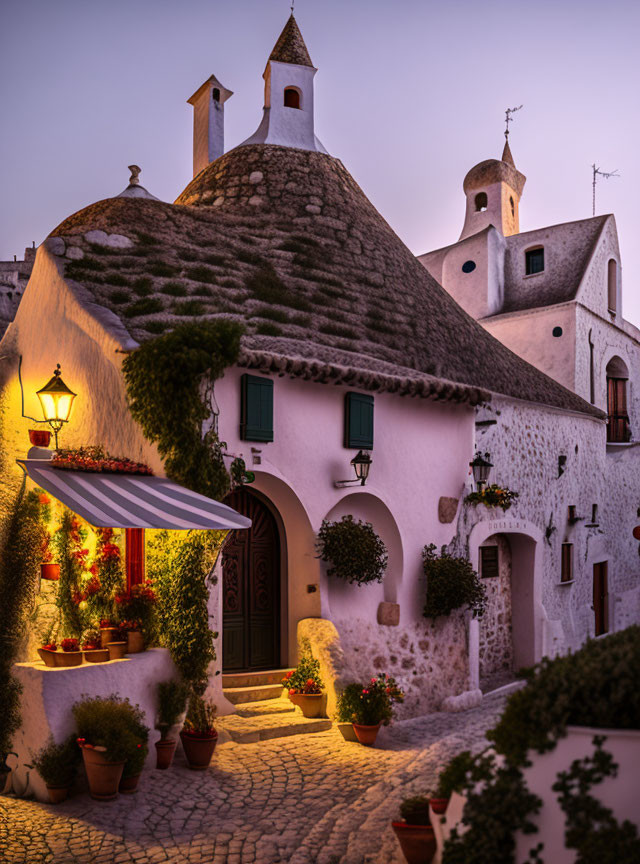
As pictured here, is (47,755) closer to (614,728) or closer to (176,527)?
(176,527)

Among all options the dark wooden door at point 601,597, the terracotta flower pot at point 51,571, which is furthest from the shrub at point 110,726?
the dark wooden door at point 601,597

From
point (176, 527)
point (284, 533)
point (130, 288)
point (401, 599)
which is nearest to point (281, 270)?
point (130, 288)

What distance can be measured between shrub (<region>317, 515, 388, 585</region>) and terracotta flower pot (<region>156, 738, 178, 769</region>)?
3314mm

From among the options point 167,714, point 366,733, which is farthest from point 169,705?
point 366,733

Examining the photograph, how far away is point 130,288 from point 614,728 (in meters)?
9.51

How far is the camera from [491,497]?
1266cm

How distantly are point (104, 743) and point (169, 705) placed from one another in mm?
1141

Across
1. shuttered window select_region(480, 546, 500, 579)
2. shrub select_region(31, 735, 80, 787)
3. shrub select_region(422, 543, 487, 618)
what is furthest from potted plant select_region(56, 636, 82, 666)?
shuttered window select_region(480, 546, 500, 579)

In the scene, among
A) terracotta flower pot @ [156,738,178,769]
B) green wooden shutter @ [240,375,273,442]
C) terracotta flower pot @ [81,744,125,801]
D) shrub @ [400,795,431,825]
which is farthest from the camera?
green wooden shutter @ [240,375,273,442]

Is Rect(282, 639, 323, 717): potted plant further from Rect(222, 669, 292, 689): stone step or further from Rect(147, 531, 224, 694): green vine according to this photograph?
Rect(147, 531, 224, 694): green vine

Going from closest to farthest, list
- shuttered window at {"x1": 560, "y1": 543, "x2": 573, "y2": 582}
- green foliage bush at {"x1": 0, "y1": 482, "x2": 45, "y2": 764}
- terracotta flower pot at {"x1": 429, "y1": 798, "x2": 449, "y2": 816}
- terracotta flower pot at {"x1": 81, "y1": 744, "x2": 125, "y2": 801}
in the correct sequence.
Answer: terracotta flower pot at {"x1": 429, "y1": 798, "x2": 449, "y2": 816}
terracotta flower pot at {"x1": 81, "y1": 744, "x2": 125, "y2": 801}
green foliage bush at {"x1": 0, "y1": 482, "x2": 45, "y2": 764}
shuttered window at {"x1": 560, "y1": 543, "x2": 573, "y2": 582}

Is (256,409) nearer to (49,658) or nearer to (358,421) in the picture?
(358,421)

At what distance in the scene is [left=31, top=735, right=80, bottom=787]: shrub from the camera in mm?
7258

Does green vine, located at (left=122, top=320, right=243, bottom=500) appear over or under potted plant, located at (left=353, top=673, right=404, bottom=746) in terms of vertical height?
over
